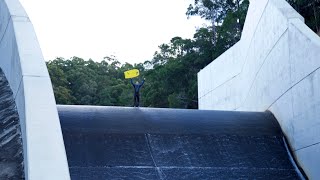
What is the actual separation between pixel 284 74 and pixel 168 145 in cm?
261

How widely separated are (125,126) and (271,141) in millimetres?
2357

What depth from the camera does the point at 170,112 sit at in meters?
8.70

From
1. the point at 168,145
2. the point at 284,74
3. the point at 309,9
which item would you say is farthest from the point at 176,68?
the point at 168,145

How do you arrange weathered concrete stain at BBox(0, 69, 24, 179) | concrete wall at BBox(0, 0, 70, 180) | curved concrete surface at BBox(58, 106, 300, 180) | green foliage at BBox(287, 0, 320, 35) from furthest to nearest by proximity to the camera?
green foliage at BBox(287, 0, 320, 35)
curved concrete surface at BBox(58, 106, 300, 180)
weathered concrete stain at BBox(0, 69, 24, 179)
concrete wall at BBox(0, 0, 70, 180)

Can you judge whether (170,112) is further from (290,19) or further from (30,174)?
(30,174)

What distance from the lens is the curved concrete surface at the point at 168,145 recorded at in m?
6.39

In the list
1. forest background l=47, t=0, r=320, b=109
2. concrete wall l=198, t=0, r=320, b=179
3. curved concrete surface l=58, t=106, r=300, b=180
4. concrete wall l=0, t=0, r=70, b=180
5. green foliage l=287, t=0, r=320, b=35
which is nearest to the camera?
concrete wall l=0, t=0, r=70, b=180

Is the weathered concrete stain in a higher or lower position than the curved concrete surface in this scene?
higher

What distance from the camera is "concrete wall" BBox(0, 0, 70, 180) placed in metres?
3.79

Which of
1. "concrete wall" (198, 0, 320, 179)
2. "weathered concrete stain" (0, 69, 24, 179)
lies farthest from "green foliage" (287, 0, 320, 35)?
"weathered concrete stain" (0, 69, 24, 179)

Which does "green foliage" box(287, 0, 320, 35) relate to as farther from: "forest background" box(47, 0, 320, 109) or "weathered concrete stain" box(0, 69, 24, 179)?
"weathered concrete stain" box(0, 69, 24, 179)

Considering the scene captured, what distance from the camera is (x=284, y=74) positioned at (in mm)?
8477

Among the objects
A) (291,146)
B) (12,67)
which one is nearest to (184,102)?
(291,146)

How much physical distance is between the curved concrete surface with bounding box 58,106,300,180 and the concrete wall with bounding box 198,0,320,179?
39 centimetres
